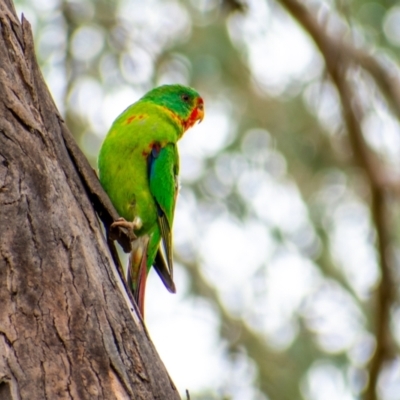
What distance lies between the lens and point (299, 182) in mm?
8195

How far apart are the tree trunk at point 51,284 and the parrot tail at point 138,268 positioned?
1.12 m

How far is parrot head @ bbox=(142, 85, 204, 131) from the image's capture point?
4539 mm

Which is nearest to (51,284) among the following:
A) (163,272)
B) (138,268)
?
(138,268)

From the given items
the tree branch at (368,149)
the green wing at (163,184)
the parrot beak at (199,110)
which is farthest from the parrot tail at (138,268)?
the tree branch at (368,149)

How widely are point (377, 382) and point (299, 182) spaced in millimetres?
4156

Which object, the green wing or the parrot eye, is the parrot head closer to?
the parrot eye

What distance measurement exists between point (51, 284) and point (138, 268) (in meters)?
1.48

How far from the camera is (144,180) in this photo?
158 inches

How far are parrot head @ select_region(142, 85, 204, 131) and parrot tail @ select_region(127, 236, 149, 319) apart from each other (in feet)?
3.04

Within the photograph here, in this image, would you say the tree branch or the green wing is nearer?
the green wing

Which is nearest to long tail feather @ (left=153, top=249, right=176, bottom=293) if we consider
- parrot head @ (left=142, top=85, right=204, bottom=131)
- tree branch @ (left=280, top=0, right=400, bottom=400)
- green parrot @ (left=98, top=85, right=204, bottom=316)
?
green parrot @ (left=98, top=85, right=204, bottom=316)

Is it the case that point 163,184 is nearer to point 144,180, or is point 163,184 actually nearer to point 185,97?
point 144,180

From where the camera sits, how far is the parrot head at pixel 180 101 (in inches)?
179

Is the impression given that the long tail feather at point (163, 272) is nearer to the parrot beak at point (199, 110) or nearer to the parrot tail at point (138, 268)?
the parrot tail at point (138, 268)
